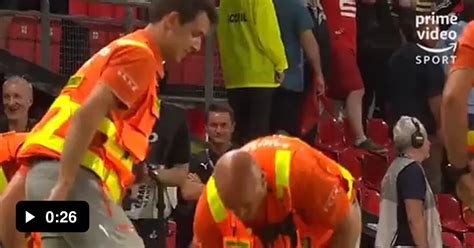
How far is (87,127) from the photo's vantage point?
372cm

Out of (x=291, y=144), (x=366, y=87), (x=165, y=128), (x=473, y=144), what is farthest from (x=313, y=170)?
(x=366, y=87)

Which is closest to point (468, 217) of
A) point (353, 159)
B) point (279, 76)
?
point (353, 159)

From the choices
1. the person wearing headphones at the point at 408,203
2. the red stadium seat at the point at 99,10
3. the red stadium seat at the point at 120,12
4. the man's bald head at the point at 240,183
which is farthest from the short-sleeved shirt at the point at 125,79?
the red stadium seat at the point at 99,10

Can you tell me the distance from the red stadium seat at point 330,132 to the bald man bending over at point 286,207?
3.51 meters

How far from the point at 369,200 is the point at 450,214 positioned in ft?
1.79

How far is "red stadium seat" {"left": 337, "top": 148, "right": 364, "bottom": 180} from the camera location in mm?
7582

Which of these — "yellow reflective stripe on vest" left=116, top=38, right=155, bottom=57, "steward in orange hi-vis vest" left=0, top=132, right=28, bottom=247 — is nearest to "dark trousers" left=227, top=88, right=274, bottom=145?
"steward in orange hi-vis vest" left=0, top=132, right=28, bottom=247

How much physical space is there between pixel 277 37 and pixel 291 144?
94.0 inches

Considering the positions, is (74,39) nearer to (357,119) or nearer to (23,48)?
(23,48)

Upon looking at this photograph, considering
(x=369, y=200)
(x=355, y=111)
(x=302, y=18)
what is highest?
(x=302, y=18)

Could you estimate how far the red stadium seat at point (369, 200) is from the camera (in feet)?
24.1

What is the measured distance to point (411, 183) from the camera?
20.2ft

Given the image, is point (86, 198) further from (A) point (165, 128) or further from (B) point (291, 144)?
(A) point (165, 128)

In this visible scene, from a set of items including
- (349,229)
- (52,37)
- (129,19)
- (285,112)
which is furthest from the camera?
(52,37)
